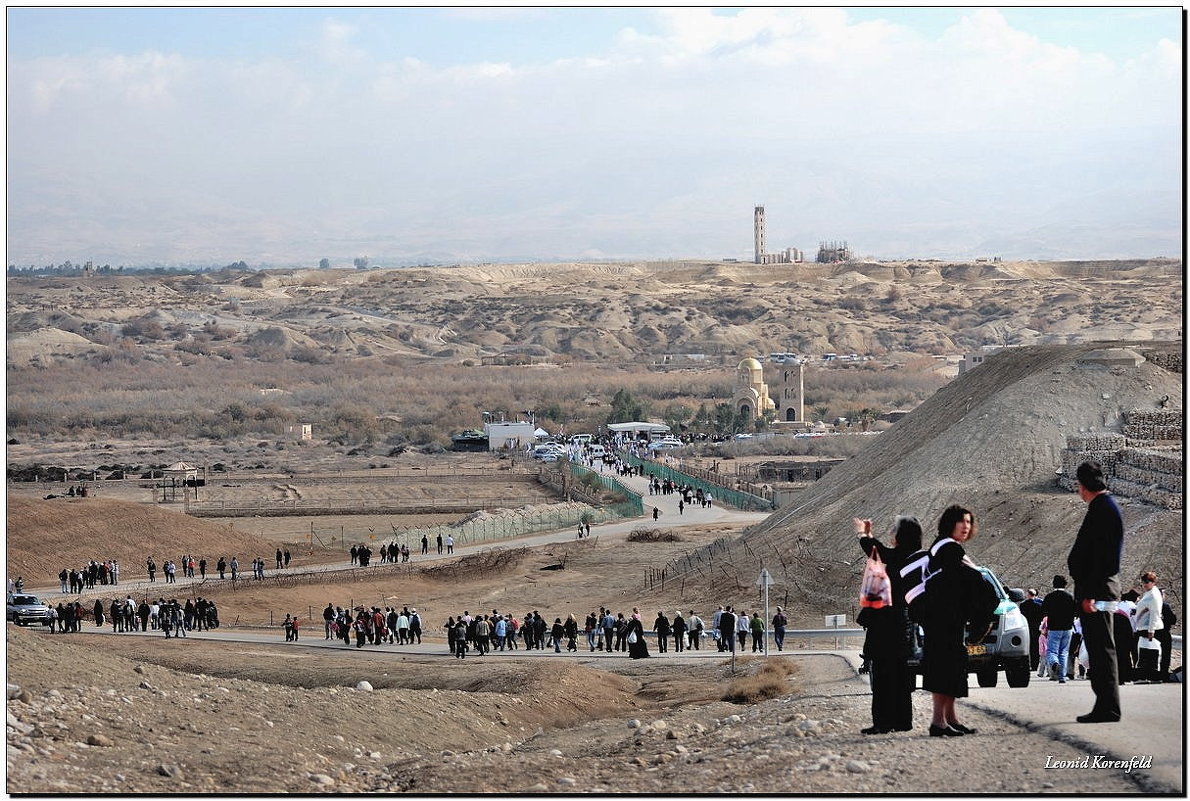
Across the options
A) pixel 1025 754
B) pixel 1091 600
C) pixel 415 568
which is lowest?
pixel 415 568

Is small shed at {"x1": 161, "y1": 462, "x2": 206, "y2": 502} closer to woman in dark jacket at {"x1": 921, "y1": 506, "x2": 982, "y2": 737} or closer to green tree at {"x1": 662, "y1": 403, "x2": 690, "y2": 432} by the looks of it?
green tree at {"x1": 662, "y1": 403, "x2": 690, "y2": 432}

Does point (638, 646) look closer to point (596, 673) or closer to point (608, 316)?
point (596, 673)

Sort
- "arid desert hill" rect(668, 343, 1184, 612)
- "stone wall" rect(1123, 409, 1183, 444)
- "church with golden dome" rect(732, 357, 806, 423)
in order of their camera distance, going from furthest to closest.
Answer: "church with golden dome" rect(732, 357, 806, 423), "stone wall" rect(1123, 409, 1183, 444), "arid desert hill" rect(668, 343, 1184, 612)

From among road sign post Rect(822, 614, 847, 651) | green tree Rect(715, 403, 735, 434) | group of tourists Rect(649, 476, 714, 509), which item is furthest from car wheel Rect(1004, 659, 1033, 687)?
green tree Rect(715, 403, 735, 434)

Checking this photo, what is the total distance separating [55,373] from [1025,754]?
116418 millimetres

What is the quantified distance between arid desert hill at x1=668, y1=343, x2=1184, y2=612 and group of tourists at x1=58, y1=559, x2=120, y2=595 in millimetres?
13480

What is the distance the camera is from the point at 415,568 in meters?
39.6

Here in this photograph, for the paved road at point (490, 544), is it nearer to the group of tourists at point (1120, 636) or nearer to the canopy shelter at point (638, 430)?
the canopy shelter at point (638, 430)

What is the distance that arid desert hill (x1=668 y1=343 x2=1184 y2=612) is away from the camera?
86.3ft

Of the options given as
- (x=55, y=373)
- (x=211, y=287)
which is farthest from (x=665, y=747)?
(x=211, y=287)

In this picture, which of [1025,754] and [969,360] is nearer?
[1025,754]

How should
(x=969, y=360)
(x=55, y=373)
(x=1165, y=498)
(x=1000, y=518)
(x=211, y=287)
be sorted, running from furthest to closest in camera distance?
1. (x=211, y=287)
2. (x=55, y=373)
3. (x=969, y=360)
4. (x=1000, y=518)
5. (x=1165, y=498)

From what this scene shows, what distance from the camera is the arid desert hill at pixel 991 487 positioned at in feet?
86.3

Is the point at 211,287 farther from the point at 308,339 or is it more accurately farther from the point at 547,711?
the point at 547,711
